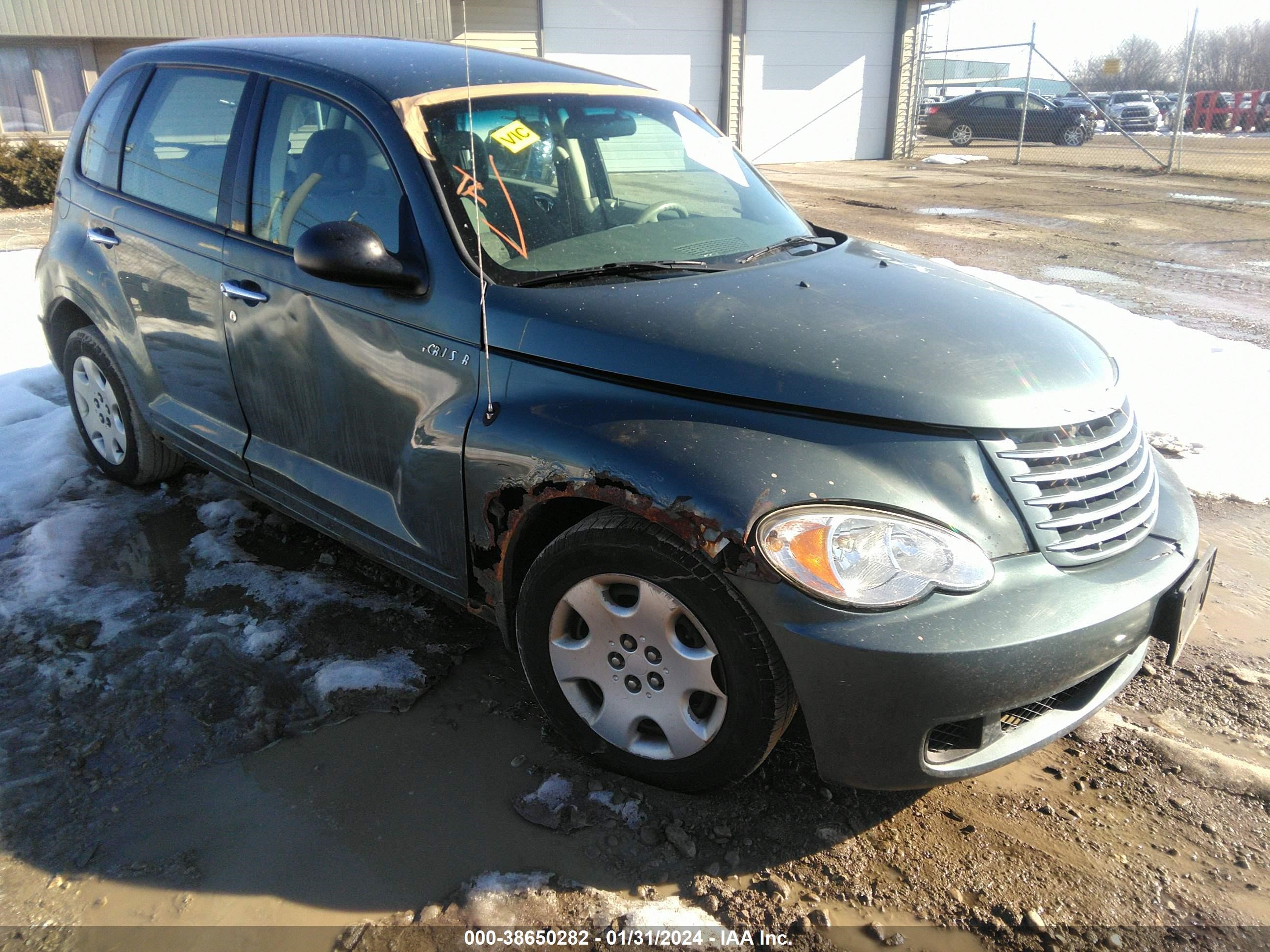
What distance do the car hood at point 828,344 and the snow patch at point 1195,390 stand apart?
1.20m

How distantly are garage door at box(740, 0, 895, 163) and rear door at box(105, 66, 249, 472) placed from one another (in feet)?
61.5

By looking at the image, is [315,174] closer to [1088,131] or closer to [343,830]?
[343,830]

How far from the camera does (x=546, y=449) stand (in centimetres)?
242

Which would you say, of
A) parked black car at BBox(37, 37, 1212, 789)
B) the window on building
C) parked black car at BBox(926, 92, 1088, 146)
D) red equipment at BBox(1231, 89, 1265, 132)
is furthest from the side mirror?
red equipment at BBox(1231, 89, 1265, 132)

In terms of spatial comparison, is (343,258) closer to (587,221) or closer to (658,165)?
(587,221)

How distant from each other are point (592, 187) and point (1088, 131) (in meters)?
28.1

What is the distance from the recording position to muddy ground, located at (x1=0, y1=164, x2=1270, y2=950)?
7.18 feet

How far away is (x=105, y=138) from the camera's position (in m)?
3.99

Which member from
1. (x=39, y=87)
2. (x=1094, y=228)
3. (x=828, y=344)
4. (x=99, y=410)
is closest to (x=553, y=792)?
(x=828, y=344)

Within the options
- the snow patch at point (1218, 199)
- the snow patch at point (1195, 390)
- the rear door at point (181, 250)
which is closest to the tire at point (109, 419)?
the rear door at point (181, 250)

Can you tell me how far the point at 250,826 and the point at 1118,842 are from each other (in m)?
2.22

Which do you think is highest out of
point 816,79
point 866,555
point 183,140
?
point 816,79

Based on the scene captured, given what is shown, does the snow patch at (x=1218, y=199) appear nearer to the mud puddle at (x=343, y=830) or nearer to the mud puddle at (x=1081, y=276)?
the mud puddle at (x=1081, y=276)

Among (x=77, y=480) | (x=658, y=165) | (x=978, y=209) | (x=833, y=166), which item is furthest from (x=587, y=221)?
(x=833, y=166)
